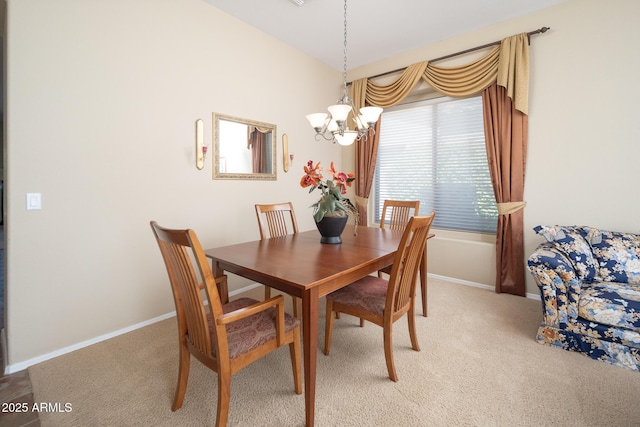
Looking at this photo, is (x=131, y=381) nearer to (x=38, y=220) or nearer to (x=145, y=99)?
(x=38, y=220)

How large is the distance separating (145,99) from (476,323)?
3.32 meters

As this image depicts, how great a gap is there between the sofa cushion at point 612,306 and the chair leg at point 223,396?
7.42 ft

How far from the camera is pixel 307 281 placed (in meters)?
1.33

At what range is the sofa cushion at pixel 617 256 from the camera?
7.21 ft

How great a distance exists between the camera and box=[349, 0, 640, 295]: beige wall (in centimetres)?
249

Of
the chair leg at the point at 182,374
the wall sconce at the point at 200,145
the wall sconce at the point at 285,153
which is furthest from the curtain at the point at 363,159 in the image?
the chair leg at the point at 182,374

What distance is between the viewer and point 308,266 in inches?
62.1

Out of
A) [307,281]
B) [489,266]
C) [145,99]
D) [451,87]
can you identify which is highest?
[451,87]

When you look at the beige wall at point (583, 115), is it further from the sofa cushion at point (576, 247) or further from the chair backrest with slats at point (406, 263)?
the chair backrest with slats at point (406, 263)

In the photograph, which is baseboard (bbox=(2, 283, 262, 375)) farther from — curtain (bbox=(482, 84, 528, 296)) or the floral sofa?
curtain (bbox=(482, 84, 528, 296))

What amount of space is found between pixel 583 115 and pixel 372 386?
303 cm

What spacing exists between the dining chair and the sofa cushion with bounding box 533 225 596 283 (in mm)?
1369

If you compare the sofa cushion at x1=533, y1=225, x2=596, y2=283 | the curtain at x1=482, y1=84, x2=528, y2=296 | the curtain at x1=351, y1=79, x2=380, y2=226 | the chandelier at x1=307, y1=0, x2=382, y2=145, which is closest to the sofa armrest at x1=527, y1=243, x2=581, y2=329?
the sofa cushion at x1=533, y1=225, x2=596, y2=283

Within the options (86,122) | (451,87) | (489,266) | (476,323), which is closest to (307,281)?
(476,323)
